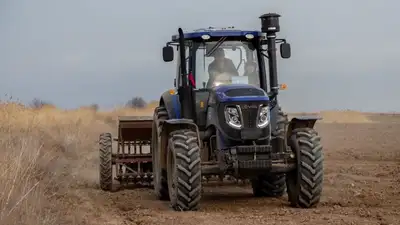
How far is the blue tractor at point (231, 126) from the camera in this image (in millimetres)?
11641

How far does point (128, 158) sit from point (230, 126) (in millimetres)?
4292

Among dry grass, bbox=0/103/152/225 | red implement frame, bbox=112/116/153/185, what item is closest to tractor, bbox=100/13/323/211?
red implement frame, bbox=112/116/153/185

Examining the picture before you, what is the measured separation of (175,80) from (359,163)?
327 inches

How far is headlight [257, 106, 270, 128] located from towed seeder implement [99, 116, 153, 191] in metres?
4.06

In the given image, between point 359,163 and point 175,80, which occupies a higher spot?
point 175,80

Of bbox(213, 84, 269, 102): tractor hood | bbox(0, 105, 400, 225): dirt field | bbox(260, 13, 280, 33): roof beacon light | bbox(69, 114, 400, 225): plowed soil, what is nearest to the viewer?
bbox(0, 105, 400, 225): dirt field

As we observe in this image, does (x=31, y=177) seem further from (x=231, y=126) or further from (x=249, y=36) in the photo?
(x=249, y=36)

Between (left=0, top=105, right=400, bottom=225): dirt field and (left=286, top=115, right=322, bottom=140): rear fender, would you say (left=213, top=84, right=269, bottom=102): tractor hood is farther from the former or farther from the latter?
(left=0, top=105, right=400, bottom=225): dirt field

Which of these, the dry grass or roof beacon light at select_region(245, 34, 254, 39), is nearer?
the dry grass

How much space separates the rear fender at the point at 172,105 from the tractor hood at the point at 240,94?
45.4 inches

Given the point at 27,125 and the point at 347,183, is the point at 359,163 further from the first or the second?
the point at 27,125

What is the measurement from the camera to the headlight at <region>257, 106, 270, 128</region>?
39.2ft

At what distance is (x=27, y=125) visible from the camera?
1511cm

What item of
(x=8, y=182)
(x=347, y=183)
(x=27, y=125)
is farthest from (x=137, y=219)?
(x=347, y=183)
